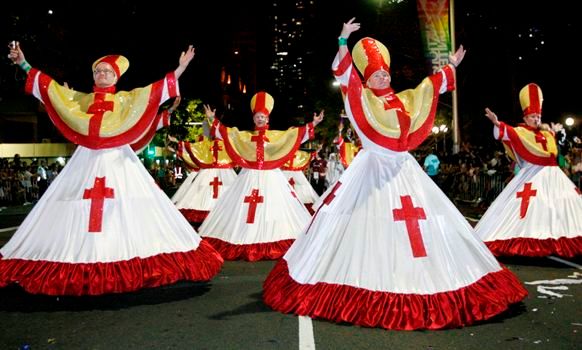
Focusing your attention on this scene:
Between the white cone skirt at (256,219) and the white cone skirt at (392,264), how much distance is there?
118 inches

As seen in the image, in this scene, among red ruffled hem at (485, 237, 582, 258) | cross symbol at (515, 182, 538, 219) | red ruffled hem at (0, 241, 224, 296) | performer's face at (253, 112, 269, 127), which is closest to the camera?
red ruffled hem at (0, 241, 224, 296)

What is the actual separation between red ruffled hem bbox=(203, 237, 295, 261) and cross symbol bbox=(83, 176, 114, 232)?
9.26 ft

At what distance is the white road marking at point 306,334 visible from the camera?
4.34 meters

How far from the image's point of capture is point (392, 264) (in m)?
4.82

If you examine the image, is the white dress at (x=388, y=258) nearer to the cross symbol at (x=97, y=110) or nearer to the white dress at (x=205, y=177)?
the cross symbol at (x=97, y=110)

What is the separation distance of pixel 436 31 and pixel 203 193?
9218 mm

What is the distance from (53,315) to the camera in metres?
5.33

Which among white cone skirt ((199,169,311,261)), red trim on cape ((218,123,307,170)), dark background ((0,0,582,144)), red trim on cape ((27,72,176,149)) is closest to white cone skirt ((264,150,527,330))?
red trim on cape ((27,72,176,149))

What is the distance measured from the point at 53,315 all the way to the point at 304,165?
32.8 feet

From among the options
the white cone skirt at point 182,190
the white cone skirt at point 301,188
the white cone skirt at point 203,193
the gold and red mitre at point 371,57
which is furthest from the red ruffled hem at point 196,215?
the gold and red mitre at point 371,57

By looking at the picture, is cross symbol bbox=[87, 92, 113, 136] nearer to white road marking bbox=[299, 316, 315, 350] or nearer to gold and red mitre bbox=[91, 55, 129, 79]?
gold and red mitre bbox=[91, 55, 129, 79]

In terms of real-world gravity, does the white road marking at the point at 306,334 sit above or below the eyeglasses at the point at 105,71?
below

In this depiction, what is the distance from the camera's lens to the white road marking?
4.34m

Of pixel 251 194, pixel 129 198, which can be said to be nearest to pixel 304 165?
pixel 251 194
